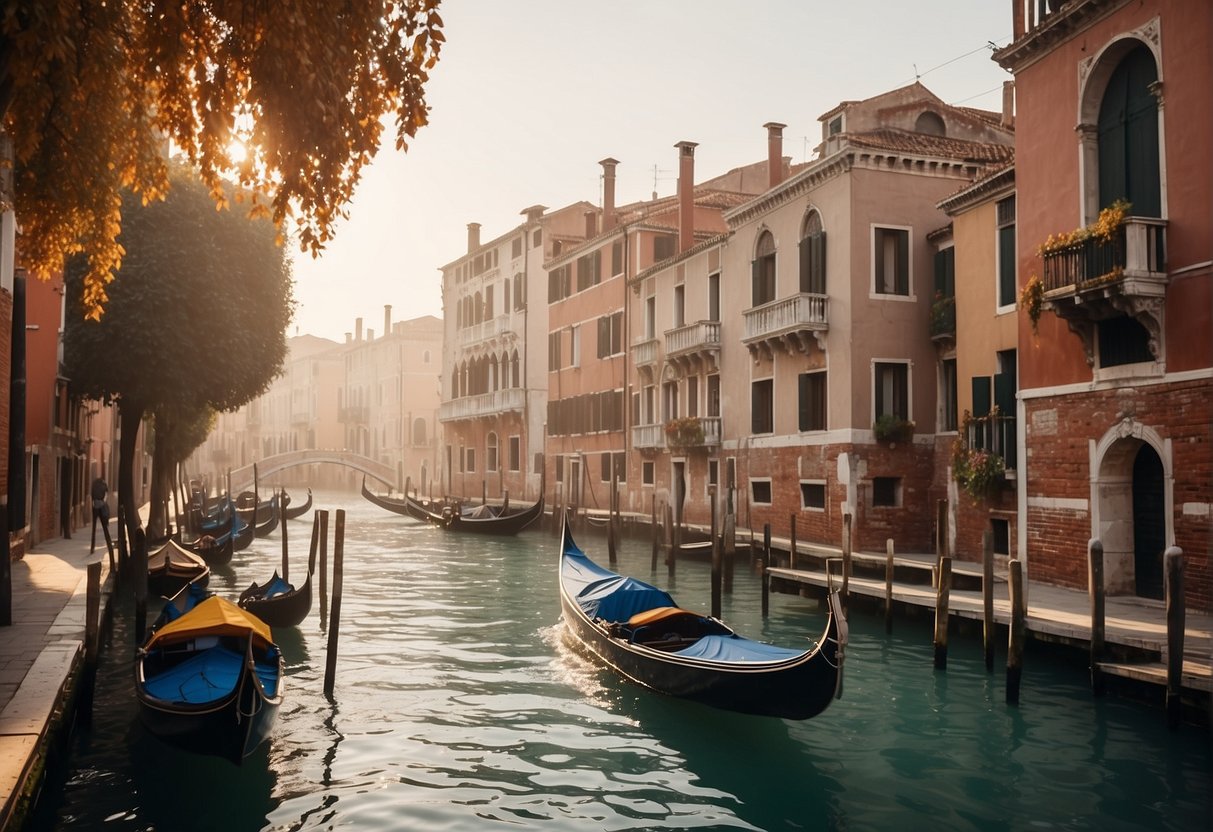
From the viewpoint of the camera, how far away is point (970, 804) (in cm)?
592

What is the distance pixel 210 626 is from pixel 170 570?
257 inches

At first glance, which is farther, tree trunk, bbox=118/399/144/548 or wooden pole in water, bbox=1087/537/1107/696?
tree trunk, bbox=118/399/144/548

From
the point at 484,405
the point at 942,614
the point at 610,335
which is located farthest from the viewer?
the point at 484,405

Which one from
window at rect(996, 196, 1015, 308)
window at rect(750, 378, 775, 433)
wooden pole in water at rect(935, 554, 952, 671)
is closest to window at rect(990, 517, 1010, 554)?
Result: window at rect(996, 196, 1015, 308)

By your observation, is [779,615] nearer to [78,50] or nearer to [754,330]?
[754,330]

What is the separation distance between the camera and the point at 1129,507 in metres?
10.3

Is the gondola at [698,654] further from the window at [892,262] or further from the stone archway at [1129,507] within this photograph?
Answer: the window at [892,262]

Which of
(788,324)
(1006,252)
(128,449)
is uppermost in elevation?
(1006,252)

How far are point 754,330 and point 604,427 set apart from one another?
817cm

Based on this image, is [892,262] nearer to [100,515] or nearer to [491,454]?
[100,515]

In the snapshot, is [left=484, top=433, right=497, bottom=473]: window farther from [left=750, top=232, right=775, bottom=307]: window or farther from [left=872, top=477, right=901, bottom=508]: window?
[left=872, top=477, right=901, bottom=508]: window

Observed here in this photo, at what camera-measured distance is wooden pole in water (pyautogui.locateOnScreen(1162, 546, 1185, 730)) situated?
671cm

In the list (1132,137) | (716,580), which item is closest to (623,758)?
(716,580)

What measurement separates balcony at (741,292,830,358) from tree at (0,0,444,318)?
12.2 meters
